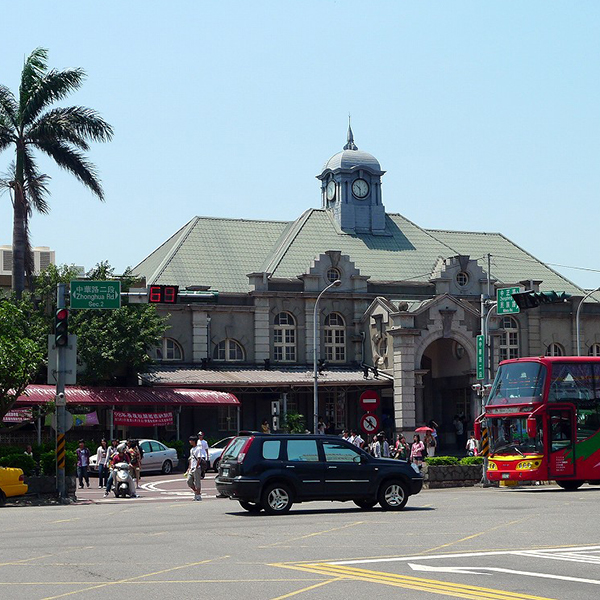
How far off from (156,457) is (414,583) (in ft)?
106

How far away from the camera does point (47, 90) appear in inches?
1714

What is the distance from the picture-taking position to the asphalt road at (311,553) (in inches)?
462

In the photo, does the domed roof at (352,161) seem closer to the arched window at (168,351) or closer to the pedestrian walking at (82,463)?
the arched window at (168,351)

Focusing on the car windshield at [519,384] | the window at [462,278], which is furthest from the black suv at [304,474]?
the window at [462,278]

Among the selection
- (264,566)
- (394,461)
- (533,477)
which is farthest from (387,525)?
(533,477)

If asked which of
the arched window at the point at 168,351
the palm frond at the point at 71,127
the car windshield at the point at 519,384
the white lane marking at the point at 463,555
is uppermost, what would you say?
the palm frond at the point at 71,127

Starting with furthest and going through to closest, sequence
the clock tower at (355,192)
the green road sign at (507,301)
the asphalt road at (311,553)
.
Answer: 1. the clock tower at (355,192)
2. the green road sign at (507,301)
3. the asphalt road at (311,553)

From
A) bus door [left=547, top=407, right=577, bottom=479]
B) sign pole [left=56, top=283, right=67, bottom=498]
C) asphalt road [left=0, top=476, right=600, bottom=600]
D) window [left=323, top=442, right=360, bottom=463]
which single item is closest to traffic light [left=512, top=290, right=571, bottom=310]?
bus door [left=547, top=407, right=577, bottom=479]

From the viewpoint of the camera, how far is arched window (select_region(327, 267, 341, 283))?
55781 millimetres

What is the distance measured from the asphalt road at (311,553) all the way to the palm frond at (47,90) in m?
22.5

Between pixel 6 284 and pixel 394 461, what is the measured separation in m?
Answer: 35.5

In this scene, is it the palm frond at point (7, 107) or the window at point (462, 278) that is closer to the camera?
the palm frond at point (7, 107)

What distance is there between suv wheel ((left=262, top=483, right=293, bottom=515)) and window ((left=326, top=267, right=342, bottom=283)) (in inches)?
1311

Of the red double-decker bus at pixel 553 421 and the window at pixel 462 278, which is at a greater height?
the window at pixel 462 278
